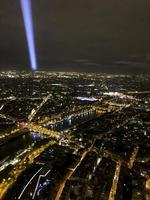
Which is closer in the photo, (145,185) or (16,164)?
(145,185)

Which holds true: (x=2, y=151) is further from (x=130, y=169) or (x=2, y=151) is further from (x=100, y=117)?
(x=100, y=117)

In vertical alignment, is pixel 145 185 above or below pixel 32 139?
below

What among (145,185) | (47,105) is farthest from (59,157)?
(47,105)

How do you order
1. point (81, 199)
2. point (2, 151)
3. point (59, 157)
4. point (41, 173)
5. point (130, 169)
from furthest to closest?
point (2, 151), point (59, 157), point (130, 169), point (41, 173), point (81, 199)

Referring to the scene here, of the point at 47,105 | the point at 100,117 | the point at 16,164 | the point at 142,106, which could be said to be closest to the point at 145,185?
the point at 16,164

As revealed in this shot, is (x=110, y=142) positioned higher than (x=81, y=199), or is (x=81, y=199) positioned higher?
(x=110, y=142)

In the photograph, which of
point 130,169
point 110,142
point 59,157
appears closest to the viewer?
point 130,169

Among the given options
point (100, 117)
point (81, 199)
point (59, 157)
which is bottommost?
point (81, 199)

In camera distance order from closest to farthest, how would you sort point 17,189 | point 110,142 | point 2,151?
point 17,189, point 2,151, point 110,142

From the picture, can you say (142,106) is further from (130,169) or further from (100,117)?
(130,169)
